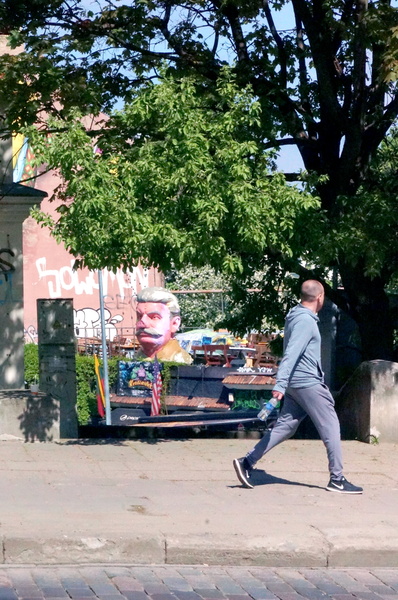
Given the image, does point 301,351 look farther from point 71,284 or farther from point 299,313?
point 71,284

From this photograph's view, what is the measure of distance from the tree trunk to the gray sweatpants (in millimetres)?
3284

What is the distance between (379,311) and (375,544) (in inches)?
198

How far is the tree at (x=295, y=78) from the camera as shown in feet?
31.8

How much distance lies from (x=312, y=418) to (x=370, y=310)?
3642mm

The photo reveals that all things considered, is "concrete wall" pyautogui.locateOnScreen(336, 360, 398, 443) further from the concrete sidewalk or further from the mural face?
the mural face

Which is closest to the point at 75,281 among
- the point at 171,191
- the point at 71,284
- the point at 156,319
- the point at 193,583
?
the point at 71,284

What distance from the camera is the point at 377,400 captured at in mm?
10367

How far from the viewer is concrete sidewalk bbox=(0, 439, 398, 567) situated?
6.36m

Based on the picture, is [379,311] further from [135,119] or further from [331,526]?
[331,526]

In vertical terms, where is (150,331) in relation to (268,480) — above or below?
above

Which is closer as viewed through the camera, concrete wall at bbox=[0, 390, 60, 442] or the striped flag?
concrete wall at bbox=[0, 390, 60, 442]

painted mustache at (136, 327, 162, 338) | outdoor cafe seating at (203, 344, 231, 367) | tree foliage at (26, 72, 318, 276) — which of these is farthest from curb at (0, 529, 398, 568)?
outdoor cafe seating at (203, 344, 231, 367)

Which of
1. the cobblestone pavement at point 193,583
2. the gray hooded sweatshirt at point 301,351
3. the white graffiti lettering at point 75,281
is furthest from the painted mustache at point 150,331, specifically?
the cobblestone pavement at point 193,583

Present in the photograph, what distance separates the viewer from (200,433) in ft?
40.3
